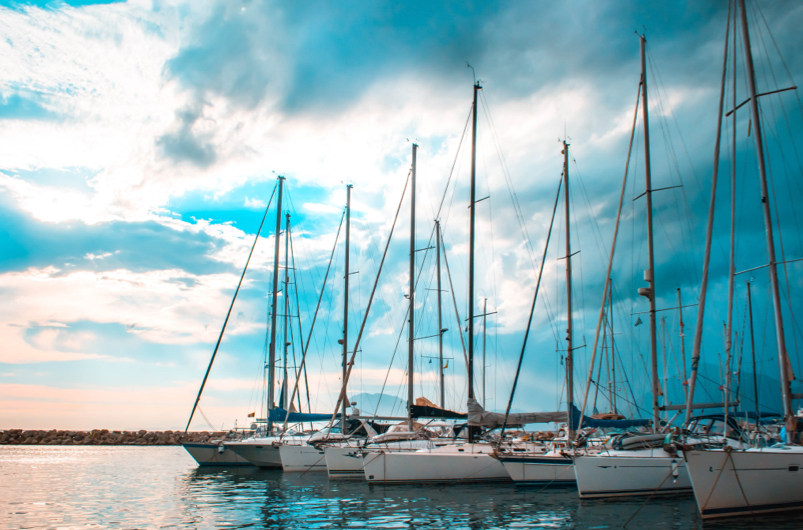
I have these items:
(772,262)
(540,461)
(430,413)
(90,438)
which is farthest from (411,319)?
(90,438)

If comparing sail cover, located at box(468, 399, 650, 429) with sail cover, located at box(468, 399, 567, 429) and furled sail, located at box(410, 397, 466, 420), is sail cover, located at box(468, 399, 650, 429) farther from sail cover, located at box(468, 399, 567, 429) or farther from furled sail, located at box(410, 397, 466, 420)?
furled sail, located at box(410, 397, 466, 420)

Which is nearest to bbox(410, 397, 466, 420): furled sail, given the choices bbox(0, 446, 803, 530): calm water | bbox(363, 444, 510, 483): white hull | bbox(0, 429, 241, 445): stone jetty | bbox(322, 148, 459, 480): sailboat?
bbox(322, 148, 459, 480): sailboat

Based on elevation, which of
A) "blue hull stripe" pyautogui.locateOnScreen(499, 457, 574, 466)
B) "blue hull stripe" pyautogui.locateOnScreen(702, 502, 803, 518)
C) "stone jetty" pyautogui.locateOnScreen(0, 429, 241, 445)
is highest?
"blue hull stripe" pyautogui.locateOnScreen(499, 457, 574, 466)

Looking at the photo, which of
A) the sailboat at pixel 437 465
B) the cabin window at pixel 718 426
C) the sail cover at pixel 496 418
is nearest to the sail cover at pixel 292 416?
the sailboat at pixel 437 465

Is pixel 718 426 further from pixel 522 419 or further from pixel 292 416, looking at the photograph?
pixel 292 416

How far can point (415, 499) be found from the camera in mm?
19312

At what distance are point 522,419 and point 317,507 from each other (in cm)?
1049

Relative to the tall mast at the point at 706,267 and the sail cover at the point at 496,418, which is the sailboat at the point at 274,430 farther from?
the tall mast at the point at 706,267

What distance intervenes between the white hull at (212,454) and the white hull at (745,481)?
2865cm

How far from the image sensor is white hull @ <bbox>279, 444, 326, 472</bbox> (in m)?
29.5

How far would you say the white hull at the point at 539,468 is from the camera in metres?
21.4

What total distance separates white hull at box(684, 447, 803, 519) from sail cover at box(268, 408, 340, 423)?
2286 centimetres

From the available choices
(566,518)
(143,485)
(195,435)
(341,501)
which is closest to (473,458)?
(341,501)

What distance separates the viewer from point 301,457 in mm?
29609
